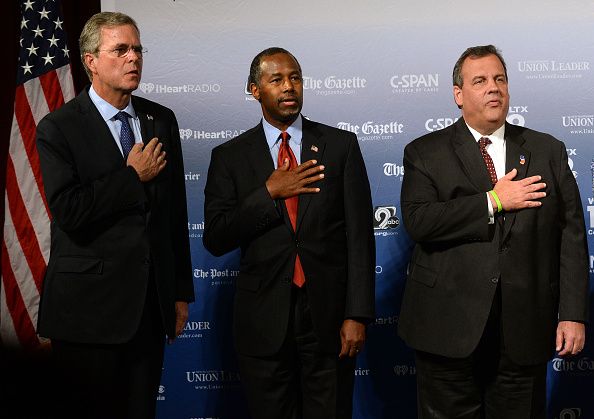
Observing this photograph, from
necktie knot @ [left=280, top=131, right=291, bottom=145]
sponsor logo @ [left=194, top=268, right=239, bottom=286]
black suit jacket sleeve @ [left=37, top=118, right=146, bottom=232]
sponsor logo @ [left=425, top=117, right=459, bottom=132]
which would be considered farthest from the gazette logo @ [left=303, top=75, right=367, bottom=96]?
black suit jacket sleeve @ [left=37, top=118, right=146, bottom=232]

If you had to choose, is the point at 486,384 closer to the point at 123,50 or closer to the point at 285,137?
the point at 285,137

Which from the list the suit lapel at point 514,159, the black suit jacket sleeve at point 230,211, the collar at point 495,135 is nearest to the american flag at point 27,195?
the black suit jacket sleeve at point 230,211

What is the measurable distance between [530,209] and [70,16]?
274 centimetres

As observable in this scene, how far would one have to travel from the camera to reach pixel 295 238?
9.68 feet

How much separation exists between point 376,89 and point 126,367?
211 cm

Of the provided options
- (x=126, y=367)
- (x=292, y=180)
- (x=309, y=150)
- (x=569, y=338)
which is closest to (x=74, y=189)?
(x=126, y=367)

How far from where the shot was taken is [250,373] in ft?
9.82

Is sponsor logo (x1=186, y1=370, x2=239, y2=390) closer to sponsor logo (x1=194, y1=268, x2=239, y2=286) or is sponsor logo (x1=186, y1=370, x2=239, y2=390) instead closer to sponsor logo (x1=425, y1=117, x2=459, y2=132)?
sponsor logo (x1=194, y1=268, x2=239, y2=286)

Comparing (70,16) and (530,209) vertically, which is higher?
(70,16)

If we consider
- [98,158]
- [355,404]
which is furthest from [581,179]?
[98,158]

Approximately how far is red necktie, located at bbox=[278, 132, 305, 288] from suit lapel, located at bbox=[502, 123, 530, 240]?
0.75m

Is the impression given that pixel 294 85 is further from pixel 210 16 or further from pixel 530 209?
pixel 210 16

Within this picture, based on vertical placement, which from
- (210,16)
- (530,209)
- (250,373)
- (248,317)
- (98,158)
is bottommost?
(250,373)

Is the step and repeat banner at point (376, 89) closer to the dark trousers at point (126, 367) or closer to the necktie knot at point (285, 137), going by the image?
the necktie knot at point (285, 137)
